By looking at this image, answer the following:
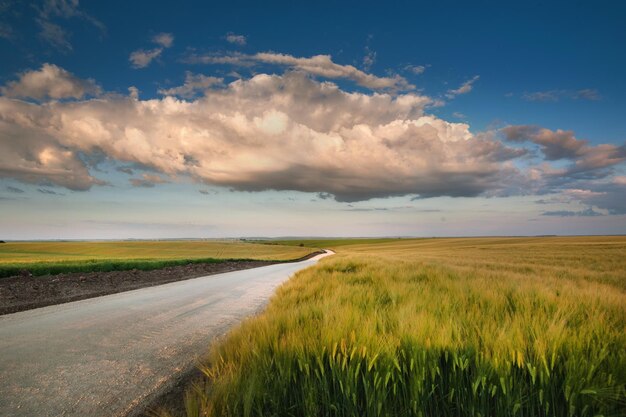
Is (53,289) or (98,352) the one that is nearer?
(98,352)

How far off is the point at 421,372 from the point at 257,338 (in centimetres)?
194

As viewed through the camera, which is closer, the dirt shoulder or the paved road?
the paved road

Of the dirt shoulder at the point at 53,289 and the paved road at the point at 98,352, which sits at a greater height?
the paved road at the point at 98,352

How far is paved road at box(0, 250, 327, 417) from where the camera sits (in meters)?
3.41

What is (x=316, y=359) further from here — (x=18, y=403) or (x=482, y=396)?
(x=18, y=403)

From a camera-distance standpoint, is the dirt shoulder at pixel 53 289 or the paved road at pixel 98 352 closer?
the paved road at pixel 98 352

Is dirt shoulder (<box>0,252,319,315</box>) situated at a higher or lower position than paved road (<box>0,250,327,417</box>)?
lower

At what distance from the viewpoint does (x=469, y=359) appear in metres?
2.55

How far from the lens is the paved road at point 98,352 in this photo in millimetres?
3408

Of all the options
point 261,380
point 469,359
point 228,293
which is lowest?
point 228,293

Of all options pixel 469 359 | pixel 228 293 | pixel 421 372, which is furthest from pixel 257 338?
pixel 228 293

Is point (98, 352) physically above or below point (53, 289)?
above

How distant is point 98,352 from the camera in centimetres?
493

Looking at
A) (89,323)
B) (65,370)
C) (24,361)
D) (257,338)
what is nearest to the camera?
(257,338)
